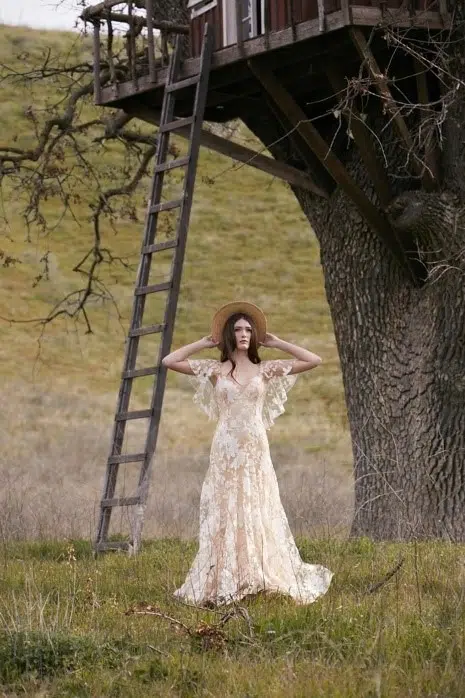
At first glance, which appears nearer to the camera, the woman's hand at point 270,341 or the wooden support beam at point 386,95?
the woman's hand at point 270,341

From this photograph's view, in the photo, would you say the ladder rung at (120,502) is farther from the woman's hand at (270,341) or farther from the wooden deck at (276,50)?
the wooden deck at (276,50)

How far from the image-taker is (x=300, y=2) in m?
12.1

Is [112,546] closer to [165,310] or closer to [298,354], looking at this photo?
[165,310]

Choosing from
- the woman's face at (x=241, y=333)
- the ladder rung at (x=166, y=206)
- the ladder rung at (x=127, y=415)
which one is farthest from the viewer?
the ladder rung at (x=166, y=206)

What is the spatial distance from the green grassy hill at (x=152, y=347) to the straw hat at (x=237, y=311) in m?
4.23

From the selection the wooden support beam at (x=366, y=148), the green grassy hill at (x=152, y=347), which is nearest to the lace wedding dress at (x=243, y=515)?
the wooden support beam at (x=366, y=148)

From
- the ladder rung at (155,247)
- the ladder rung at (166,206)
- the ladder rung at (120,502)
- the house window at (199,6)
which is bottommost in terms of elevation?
the ladder rung at (120,502)

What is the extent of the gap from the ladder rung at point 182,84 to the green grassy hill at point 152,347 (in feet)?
6.03

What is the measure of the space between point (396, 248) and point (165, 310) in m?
2.36

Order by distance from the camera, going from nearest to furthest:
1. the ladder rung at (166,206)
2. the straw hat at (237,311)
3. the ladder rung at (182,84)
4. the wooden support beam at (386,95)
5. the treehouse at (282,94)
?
the straw hat at (237,311)
the wooden support beam at (386,95)
the treehouse at (282,94)
the ladder rung at (166,206)
the ladder rung at (182,84)

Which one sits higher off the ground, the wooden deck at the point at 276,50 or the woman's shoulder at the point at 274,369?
the wooden deck at the point at 276,50

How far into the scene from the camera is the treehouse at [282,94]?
1111 centimetres

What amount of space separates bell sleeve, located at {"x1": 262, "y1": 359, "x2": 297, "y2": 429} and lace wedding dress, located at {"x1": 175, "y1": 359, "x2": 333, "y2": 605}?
1 cm

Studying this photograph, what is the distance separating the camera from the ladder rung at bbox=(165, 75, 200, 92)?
487 inches
